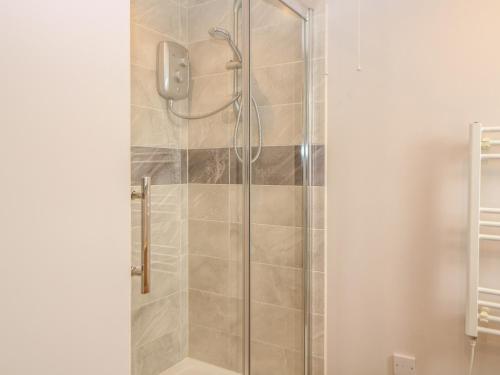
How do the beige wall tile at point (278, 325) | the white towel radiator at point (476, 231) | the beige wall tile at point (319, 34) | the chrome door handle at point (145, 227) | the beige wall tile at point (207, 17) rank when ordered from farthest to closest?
1. the beige wall tile at point (319, 34)
2. the beige wall tile at point (278, 325)
3. the beige wall tile at point (207, 17)
4. the white towel radiator at point (476, 231)
5. the chrome door handle at point (145, 227)

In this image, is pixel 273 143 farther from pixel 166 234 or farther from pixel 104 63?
pixel 104 63

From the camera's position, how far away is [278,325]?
5.06 ft

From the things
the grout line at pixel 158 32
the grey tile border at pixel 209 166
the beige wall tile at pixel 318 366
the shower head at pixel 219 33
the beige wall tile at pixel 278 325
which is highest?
the grout line at pixel 158 32

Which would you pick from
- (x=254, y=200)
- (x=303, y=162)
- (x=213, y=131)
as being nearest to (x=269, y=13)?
(x=213, y=131)

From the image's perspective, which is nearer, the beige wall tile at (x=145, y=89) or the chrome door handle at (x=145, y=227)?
the chrome door handle at (x=145, y=227)

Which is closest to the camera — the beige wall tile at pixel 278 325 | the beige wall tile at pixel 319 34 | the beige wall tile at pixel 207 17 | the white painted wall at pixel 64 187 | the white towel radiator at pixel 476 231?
the white painted wall at pixel 64 187

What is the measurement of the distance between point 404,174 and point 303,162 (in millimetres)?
407

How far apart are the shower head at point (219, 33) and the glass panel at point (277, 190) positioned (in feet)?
0.31

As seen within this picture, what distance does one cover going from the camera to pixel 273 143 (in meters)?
1.48

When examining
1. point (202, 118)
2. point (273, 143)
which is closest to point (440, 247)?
point (273, 143)

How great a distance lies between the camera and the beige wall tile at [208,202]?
1429 millimetres

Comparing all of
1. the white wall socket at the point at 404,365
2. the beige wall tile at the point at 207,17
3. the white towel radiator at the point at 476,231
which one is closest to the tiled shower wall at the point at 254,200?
the beige wall tile at the point at 207,17

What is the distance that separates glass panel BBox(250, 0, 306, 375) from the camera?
1425 millimetres

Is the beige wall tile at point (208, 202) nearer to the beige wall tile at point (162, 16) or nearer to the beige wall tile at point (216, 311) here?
the beige wall tile at point (216, 311)
